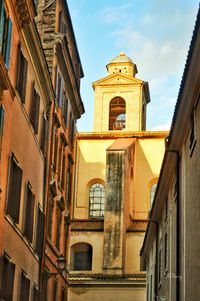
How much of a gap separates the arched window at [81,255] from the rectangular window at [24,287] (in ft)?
88.1

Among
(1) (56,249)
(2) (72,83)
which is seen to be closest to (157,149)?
(2) (72,83)

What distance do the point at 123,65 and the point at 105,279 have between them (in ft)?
72.5

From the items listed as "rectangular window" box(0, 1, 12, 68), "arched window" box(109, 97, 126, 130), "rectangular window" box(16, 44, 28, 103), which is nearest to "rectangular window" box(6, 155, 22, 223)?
"rectangular window" box(16, 44, 28, 103)

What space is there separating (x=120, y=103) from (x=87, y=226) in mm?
13438

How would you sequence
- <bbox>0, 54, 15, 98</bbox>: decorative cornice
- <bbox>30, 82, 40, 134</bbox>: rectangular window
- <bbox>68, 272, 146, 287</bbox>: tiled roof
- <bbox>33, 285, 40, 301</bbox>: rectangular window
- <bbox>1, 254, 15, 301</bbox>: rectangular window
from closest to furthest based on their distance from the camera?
1. <bbox>0, 54, 15, 98</bbox>: decorative cornice
2. <bbox>1, 254, 15, 301</bbox>: rectangular window
3. <bbox>30, 82, 40, 134</bbox>: rectangular window
4. <bbox>33, 285, 40, 301</bbox>: rectangular window
5. <bbox>68, 272, 146, 287</bbox>: tiled roof

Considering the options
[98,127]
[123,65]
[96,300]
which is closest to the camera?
[96,300]

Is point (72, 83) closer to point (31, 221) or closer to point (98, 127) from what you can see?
point (31, 221)

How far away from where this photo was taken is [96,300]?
Answer: 47688mm

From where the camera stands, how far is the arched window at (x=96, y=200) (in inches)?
2128

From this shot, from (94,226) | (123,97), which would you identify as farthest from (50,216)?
(123,97)

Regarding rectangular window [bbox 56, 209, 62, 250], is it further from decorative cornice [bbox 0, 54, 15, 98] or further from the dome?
the dome

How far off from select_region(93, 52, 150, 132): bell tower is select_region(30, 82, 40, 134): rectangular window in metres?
32.8

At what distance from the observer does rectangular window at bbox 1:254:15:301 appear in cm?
1984

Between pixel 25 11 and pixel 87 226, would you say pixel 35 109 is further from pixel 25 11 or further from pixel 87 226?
pixel 87 226
